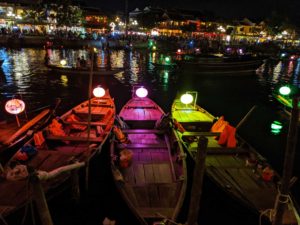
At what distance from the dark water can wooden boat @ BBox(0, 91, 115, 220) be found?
34.4 inches

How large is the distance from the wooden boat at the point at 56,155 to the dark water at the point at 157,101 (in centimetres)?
87

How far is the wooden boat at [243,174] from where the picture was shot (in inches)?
310

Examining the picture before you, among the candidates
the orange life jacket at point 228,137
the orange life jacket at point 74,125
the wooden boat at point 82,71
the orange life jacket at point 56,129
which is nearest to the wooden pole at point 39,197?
the orange life jacket at point 56,129

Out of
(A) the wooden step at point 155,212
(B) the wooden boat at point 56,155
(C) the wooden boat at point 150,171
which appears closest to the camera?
(A) the wooden step at point 155,212

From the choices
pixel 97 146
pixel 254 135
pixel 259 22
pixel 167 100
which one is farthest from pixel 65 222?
pixel 259 22

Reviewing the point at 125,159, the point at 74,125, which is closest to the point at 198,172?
the point at 125,159

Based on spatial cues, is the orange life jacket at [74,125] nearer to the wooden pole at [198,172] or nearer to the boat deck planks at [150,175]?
the boat deck planks at [150,175]

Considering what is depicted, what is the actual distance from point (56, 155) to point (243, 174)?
674 cm

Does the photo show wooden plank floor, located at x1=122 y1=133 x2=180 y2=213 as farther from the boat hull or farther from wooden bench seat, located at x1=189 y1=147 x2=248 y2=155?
the boat hull

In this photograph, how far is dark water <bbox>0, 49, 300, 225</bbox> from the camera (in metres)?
9.08

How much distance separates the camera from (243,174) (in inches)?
372

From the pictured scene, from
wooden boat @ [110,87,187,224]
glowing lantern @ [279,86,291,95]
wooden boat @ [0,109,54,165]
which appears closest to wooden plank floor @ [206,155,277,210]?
wooden boat @ [110,87,187,224]

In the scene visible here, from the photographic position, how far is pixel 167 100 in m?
24.2

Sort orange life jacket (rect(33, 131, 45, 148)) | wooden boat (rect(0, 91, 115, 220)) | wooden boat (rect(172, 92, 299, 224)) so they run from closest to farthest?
1. wooden boat (rect(0, 91, 115, 220))
2. wooden boat (rect(172, 92, 299, 224))
3. orange life jacket (rect(33, 131, 45, 148))
